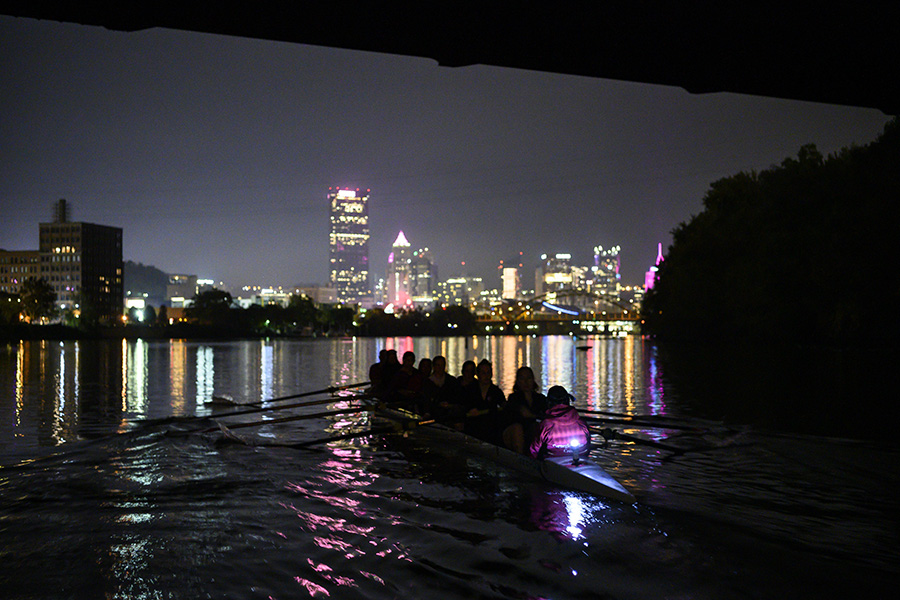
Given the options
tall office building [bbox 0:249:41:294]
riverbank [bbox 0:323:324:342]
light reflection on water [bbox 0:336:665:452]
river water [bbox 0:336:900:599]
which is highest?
tall office building [bbox 0:249:41:294]

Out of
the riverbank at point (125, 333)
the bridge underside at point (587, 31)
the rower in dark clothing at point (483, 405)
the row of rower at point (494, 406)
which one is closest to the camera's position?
the bridge underside at point (587, 31)

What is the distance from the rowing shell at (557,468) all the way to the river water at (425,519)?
18 centimetres

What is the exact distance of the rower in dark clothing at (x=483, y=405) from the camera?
11.9m

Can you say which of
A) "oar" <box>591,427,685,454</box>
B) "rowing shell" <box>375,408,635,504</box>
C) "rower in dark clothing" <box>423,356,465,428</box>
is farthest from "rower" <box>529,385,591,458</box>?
"rower in dark clothing" <box>423,356,465,428</box>

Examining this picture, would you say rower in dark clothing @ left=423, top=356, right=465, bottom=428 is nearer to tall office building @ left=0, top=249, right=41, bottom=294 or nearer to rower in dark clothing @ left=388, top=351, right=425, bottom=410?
rower in dark clothing @ left=388, top=351, right=425, bottom=410

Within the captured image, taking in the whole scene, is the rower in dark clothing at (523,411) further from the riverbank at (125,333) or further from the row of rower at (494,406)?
the riverbank at (125,333)

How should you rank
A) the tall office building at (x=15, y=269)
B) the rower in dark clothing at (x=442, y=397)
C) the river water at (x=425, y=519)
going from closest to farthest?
the river water at (x=425, y=519) < the rower in dark clothing at (x=442, y=397) < the tall office building at (x=15, y=269)

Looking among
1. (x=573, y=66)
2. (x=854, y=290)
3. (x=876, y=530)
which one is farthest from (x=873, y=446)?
(x=854, y=290)

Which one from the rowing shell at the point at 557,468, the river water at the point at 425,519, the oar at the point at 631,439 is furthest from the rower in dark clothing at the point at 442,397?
the oar at the point at 631,439

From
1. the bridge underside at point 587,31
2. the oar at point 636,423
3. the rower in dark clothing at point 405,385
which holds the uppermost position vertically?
the bridge underside at point 587,31

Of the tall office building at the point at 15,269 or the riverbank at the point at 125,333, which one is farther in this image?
the tall office building at the point at 15,269

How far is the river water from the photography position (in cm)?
644

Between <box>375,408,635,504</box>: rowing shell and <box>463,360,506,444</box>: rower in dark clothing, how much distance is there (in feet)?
0.91

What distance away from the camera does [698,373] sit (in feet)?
111
